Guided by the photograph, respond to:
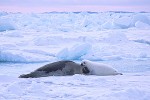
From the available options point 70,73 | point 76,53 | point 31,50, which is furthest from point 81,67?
point 31,50

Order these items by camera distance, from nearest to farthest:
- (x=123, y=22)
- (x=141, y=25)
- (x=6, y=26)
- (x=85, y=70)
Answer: (x=85, y=70) → (x=6, y=26) → (x=141, y=25) → (x=123, y=22)

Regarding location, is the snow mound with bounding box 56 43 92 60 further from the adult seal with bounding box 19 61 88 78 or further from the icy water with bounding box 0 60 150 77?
the adult seal with bounding box 19 61 88 78

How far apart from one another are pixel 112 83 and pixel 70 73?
1.61m

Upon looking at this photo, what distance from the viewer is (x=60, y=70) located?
17.5 feet

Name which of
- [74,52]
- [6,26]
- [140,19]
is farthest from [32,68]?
[140,19]

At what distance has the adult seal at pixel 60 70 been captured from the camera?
17.2 ft

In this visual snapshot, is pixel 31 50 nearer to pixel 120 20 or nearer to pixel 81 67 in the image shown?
pixel 81 67

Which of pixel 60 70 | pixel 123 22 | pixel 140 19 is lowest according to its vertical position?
pixel 123 22

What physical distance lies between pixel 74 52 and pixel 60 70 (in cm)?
541

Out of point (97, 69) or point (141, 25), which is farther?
→ point (141, 25)

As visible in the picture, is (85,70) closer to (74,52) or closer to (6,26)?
(74,52)

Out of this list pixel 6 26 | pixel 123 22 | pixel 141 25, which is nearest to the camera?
pixel 6 26

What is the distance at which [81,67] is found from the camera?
5.27 m

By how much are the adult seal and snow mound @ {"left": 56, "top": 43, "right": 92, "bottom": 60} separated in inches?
193
